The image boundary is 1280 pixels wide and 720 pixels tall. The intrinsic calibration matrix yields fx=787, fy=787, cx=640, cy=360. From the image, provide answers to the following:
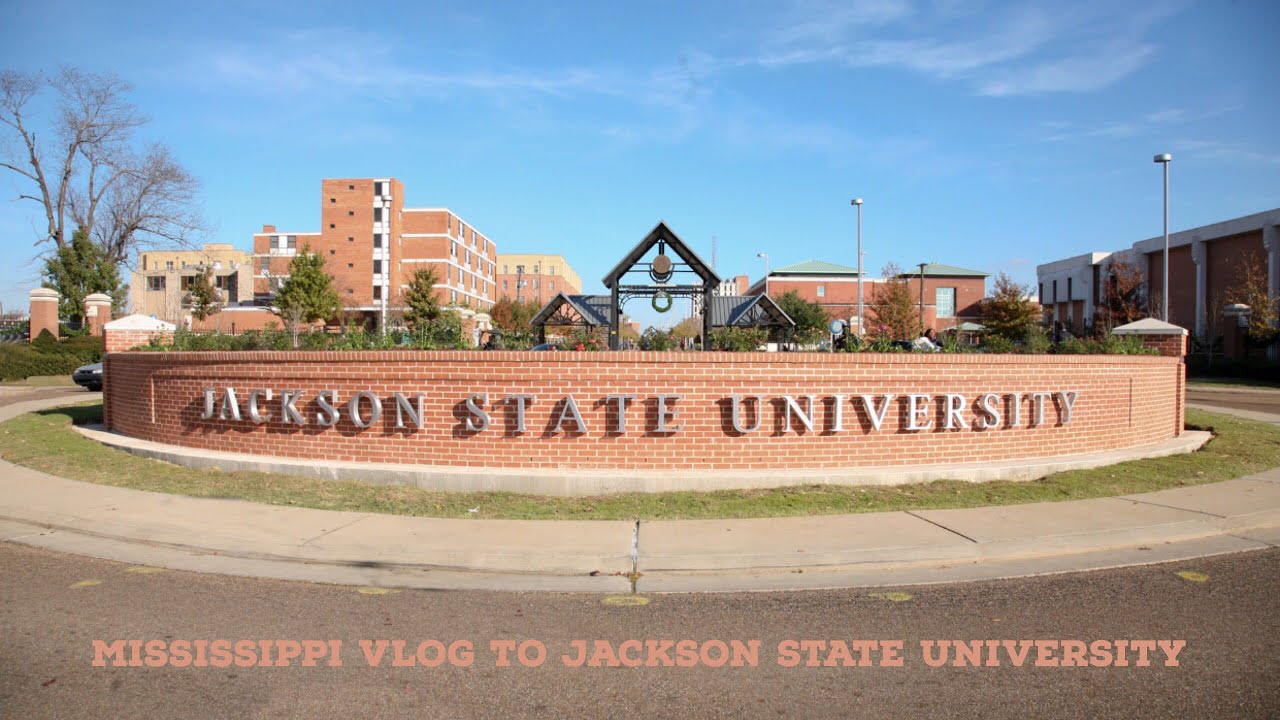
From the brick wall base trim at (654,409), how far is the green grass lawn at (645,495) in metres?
0.64

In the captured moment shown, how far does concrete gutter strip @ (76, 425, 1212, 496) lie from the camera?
→ 9.23m

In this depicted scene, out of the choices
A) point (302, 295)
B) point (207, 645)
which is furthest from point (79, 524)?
point (302, 295)

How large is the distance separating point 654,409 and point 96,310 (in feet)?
123

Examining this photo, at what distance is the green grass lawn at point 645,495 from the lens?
850cm

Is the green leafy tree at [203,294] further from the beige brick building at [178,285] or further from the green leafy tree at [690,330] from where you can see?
the green leafy tree at [690,330]

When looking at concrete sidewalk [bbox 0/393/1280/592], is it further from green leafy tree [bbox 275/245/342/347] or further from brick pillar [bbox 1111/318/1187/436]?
green leafy tree [bbox 275/245/342/347]

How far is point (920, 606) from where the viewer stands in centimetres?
573

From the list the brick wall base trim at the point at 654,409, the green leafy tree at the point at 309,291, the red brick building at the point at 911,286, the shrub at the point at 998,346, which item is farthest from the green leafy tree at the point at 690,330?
the red brick building at the point at 911,286

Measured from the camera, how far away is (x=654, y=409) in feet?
31.9

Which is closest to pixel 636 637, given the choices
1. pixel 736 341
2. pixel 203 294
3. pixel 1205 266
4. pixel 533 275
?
pixel 736 341

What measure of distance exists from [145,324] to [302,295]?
3914 centimetres

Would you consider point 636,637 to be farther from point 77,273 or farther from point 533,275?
point 533,275

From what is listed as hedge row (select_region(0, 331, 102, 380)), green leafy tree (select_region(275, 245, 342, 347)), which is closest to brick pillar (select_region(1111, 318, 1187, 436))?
hedge row (select_region(0, 331, 102, 380))

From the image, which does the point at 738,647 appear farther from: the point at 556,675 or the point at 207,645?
the point at 207,645
